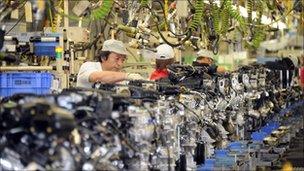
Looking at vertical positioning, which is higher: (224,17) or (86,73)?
(224,17)

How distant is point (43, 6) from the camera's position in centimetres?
394

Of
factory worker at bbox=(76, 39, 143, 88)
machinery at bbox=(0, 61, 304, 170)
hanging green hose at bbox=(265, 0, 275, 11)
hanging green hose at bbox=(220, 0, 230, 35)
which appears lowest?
machinery at bbox=(0, 61, 304, 170)

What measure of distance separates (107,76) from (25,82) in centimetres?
87

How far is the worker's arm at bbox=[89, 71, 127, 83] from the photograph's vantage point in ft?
18.1

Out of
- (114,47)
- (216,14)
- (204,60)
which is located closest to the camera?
(114,47)

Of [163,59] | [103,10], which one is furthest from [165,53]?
[103,10]

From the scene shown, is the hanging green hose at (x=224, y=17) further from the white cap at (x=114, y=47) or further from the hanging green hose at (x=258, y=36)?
the white cap at (x=114, y=47)

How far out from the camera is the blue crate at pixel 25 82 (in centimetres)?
584

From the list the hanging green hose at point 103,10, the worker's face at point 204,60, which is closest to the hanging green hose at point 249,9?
the worker's face at point 204,60

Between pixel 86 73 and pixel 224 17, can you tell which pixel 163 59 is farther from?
pixel 86 73

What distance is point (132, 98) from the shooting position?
4555 mm

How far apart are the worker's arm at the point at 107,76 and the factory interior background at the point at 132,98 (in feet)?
0.04

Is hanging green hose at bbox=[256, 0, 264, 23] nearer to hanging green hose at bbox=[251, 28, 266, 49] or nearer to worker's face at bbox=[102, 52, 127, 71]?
hanging green hose at bbox=[251, 28, 266, 49]

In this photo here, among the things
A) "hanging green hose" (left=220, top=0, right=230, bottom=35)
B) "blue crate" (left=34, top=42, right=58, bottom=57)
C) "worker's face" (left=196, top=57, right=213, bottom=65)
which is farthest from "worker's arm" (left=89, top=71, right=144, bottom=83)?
"worker's face" (left=196, top=57, right=213, bottom=65)
